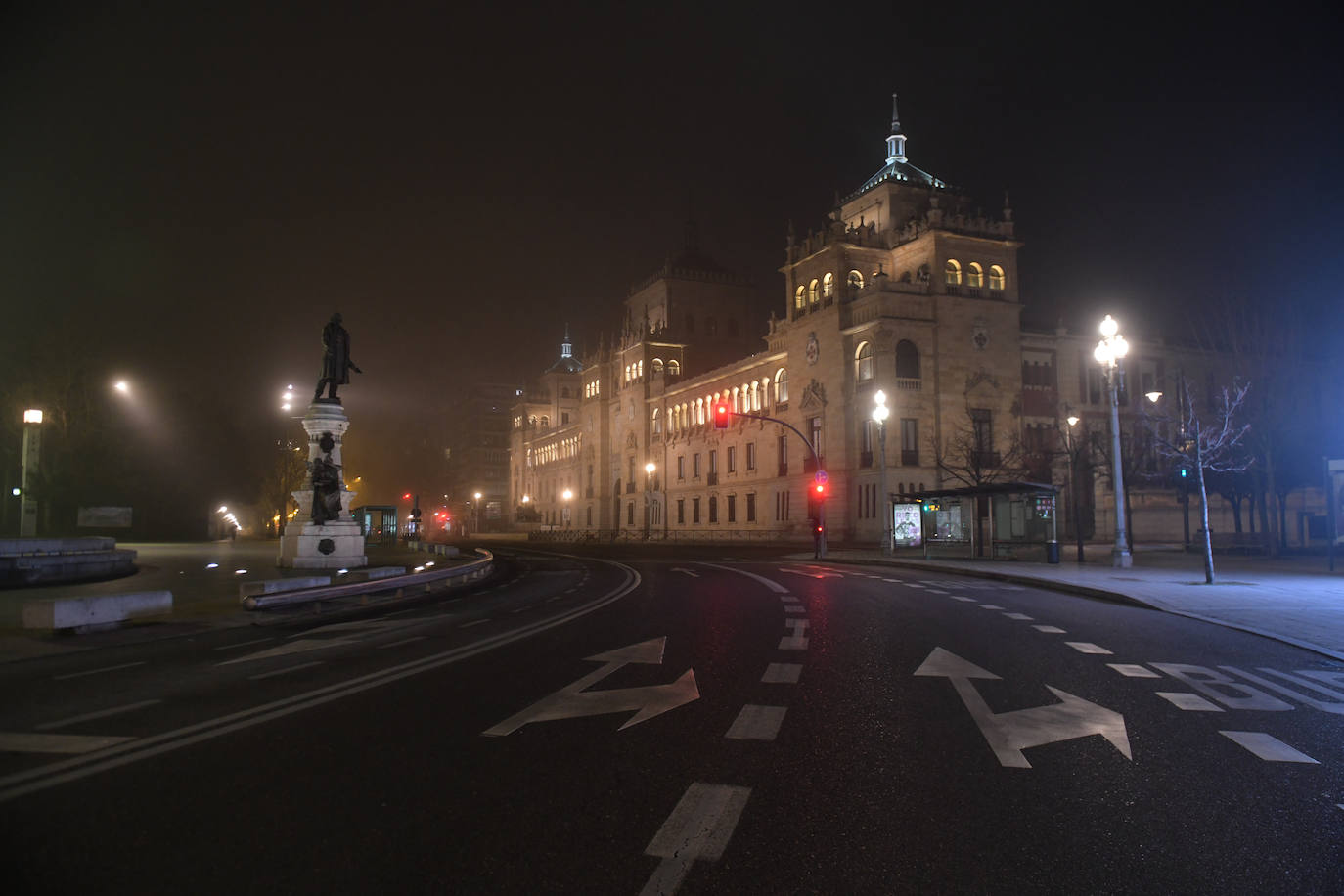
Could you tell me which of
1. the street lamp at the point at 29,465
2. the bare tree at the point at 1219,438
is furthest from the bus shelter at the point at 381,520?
the bare tree at the point at 1219,438

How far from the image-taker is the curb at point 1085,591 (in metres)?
10.8

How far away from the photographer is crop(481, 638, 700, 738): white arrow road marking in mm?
6270

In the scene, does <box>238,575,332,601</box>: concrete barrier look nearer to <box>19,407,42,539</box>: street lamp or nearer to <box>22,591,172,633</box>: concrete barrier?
<box>22,591,172,633</box>: concrete barrier

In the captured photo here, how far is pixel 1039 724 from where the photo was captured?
623 cm

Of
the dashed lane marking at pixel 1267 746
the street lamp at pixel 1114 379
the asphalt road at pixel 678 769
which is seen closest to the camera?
the asphalt road at pixel 678 769

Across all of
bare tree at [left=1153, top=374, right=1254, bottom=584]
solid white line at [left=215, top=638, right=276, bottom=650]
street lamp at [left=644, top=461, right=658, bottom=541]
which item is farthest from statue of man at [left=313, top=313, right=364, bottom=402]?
street lamp at [left=644, top=461, right=658, bottom=541]

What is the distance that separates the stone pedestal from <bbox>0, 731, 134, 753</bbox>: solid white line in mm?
19396

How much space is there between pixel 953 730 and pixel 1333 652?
682 cm

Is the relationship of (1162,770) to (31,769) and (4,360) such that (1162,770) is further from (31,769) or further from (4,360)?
(4,360)

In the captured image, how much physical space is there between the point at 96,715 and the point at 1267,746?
8.46 meters

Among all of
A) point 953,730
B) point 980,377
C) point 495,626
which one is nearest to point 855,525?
point 980,377

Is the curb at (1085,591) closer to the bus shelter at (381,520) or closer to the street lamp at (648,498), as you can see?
the bus shelter at (381,520)

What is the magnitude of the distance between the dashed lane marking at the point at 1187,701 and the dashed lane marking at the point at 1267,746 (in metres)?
0.77

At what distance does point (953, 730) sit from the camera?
6.04m
